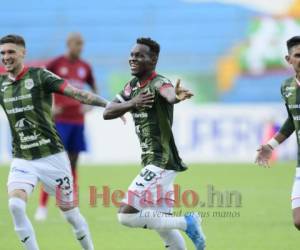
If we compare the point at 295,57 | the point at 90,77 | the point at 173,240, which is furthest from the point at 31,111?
the point at 90,77

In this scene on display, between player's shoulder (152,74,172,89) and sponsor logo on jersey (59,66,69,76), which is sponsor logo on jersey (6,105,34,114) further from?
sponsor logo on jersey (59,66,69,76)

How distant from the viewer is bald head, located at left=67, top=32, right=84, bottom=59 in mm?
11989

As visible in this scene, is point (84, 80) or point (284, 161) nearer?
point (84, 80)

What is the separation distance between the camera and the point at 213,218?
456 inches

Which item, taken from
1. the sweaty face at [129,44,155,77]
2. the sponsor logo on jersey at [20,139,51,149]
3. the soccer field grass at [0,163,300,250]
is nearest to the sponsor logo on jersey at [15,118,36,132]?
the sponsor logo on jersey at [20,139,51,149]

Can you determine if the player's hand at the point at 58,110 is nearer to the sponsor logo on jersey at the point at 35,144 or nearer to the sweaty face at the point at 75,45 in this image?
the sweaty face at the point at 75,45

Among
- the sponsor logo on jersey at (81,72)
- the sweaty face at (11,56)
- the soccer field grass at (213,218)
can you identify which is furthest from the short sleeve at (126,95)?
the sponsor logo on jersey at (81,72)

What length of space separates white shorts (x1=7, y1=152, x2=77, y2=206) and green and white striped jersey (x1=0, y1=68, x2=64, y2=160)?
69 millimetres

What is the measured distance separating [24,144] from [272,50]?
19.0 meters

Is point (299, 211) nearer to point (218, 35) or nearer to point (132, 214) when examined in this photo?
point (132, 214)

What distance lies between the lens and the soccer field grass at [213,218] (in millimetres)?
9363

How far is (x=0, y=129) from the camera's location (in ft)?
67.1

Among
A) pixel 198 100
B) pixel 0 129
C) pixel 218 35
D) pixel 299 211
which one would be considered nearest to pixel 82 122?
pixel 299 211

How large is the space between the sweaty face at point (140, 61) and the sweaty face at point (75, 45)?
14.7 feet
